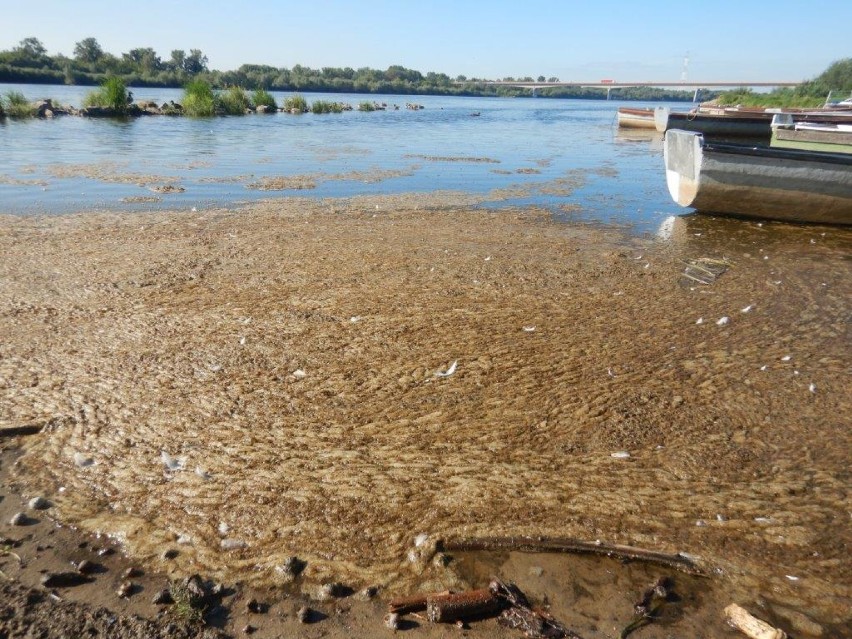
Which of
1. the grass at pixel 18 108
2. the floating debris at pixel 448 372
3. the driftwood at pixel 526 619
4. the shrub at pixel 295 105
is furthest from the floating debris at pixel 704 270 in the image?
the shrub at pixel 295 105

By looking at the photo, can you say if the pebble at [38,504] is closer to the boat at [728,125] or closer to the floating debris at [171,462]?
the floating debris at [171,462]

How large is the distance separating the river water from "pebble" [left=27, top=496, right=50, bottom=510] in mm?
7959

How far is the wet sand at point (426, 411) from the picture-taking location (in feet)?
8.43

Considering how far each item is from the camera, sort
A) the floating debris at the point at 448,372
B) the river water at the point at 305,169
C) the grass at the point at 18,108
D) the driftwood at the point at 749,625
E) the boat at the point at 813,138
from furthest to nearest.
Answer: the grass at the point at 18,108 < the boat at the point at 813,138 < the river water at the point at 305,169 < the floating debris at the point at 448,372 < the driftwood at the point at 749,625

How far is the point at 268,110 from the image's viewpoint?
41812 mm

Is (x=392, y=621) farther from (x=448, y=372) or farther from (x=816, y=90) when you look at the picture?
(x=816, y=90)

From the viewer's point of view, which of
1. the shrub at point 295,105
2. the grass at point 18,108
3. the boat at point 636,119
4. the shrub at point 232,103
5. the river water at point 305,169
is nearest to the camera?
the river water at point 305,169

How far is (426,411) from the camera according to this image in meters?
3.60

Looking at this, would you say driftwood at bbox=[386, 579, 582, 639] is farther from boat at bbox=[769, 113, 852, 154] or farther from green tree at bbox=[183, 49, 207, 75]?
green tree at bbox=[183, 49, 207, 75]

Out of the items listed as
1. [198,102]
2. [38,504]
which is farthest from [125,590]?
[198,102]

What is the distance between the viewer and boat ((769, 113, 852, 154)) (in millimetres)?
11969

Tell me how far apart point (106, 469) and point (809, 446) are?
3.98 meters

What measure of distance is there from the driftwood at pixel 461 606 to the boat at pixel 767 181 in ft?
30.2

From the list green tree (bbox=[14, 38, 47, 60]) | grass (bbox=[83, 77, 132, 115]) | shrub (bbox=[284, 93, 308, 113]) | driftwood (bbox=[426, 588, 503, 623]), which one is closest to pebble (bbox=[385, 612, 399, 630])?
driftwood (bbox=[426, 588, 503, 623])
